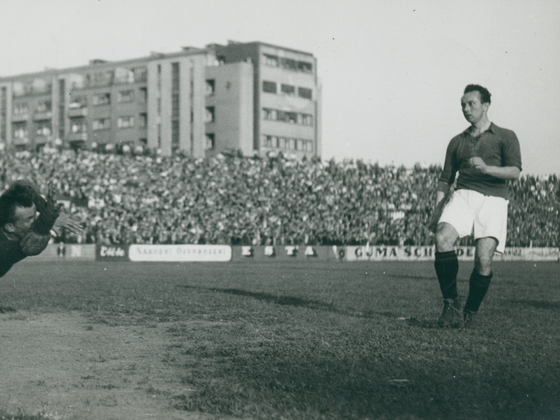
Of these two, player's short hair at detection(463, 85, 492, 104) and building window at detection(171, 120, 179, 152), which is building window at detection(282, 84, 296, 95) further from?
player's short hair at detection(463, 85, 492, 104)

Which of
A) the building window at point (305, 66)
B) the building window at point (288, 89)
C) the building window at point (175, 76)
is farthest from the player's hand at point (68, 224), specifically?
the building window at point (305, 66)

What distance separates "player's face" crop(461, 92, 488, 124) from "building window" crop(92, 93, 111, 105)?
267ft

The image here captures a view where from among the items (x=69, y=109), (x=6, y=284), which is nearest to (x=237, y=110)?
(x=69, y=109)

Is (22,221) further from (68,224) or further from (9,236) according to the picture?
(68,224)

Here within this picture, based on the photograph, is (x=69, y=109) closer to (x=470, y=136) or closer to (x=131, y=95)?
(x=131, y=95)

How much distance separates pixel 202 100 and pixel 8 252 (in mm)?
70459

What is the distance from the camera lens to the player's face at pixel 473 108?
7613 mm

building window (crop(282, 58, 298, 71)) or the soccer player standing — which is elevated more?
building window (crop(282, 58, 298, 71))

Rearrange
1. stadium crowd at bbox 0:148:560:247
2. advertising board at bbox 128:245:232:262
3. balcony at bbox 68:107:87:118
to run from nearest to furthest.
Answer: advertising board at bbox 128:245:232:262 → stadium crowd at bbox 0:148:560:247 → balcony at bbox 68:107:87:118

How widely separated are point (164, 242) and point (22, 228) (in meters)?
30.1

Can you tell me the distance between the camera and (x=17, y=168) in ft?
125

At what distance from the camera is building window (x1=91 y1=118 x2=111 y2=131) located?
84.9m

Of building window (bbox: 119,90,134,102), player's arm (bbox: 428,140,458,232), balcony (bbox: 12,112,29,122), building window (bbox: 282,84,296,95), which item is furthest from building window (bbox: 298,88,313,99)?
player's arm (bbox: 428,140,458,232)

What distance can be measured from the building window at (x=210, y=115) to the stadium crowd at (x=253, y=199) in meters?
30.6
